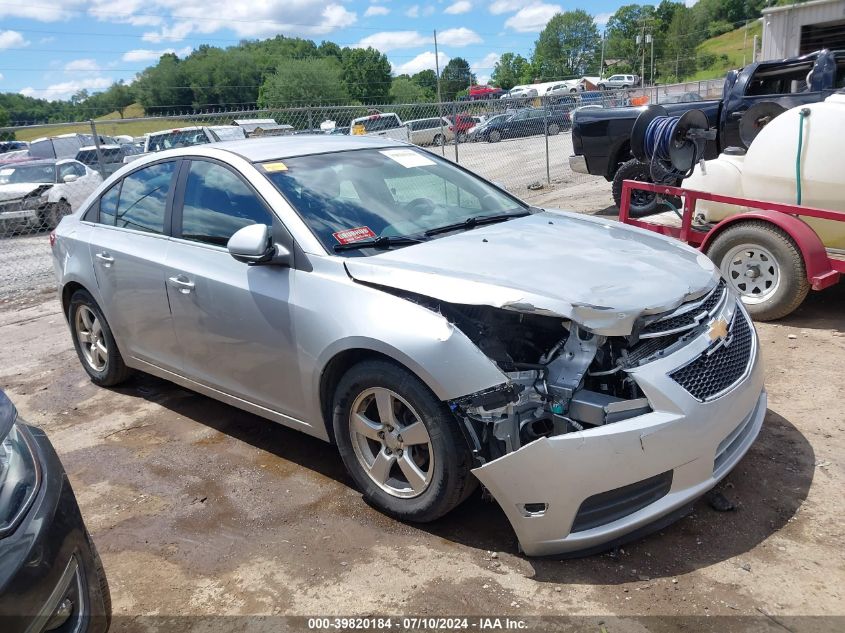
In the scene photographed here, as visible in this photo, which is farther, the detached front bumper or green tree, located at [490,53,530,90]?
green tree, located at [490,53,530,90]

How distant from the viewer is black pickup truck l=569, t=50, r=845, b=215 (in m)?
7.75

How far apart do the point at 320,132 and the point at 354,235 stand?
8.21m

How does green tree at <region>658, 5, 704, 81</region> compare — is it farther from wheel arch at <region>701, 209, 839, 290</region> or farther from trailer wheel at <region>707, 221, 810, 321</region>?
wheel arch at <region>701, 209, 839, 290</region>

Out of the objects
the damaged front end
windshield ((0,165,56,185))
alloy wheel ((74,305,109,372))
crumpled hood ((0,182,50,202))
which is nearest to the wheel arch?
the damaged front end

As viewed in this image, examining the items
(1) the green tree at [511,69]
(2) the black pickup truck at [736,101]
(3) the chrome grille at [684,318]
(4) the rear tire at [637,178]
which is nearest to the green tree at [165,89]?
(1) the green tree at [511,69]

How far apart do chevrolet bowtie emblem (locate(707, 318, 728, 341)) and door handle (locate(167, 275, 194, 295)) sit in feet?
8.77

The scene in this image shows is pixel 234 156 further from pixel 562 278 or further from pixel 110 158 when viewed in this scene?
pixel 110 158

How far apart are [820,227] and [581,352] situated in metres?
3.56

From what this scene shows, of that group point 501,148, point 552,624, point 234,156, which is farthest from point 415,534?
point 501,148

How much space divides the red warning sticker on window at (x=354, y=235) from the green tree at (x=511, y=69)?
11336cm

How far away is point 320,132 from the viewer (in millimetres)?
11227

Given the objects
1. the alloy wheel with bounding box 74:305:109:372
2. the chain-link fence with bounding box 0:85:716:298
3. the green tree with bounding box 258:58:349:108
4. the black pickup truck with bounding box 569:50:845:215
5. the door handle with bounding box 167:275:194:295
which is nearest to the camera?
the door handle with bounding box 167:275:194:295

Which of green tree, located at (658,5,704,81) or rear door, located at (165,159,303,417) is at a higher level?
green tree, located at (658,5,704,81)

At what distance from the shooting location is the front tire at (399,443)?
291 centimetres
